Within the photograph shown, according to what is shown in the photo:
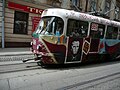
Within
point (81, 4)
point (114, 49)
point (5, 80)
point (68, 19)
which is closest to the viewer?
point (5, 80)

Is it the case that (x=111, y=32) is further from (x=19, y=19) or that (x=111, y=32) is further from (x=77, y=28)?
(x=19, y=19)

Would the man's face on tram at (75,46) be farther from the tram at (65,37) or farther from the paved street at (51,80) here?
the paved street at (51,80)

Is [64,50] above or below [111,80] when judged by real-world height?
above

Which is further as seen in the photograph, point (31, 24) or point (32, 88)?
point (31, 24)

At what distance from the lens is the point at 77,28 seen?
380 inches

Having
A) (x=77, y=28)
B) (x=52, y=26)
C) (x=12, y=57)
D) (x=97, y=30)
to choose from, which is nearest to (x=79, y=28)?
(x=77, y=28)

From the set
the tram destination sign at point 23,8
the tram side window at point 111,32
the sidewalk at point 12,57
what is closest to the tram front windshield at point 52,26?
the sidewalk at point 12,57

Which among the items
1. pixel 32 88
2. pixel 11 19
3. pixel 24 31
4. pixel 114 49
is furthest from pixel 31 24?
pixel 32 88

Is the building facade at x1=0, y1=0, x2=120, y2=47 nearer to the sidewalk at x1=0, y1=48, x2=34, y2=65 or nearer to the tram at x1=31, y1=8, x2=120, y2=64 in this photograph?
the sidewalk at x1=0, y1=48, x2=34, y2=65

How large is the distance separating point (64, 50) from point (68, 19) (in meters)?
1.32

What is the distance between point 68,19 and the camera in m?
9.16

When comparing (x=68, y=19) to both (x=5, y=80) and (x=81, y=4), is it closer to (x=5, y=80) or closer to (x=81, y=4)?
(x=5, y=80)

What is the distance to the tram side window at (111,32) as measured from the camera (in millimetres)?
11859

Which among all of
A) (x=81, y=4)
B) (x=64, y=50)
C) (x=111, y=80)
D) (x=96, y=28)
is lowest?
(x=111, y=80)
